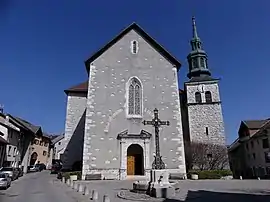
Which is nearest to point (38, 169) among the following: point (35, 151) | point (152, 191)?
point (35, 151)

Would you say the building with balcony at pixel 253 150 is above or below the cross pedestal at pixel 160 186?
above

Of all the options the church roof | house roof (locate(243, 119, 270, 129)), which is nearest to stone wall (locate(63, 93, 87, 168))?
the church roof

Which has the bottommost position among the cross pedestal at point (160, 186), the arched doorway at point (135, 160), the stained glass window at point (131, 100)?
the cross pedestal at point (160, 186)

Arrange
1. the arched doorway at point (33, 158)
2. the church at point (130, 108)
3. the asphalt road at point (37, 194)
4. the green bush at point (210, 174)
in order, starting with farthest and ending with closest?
the arched doorway at point (33, 158), the green bush at point (210, 174), the church at point (130, 108), the asphalt road at point (37, 194)

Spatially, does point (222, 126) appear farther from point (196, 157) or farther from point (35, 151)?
point (35, 151)

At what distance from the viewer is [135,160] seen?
2509 cm

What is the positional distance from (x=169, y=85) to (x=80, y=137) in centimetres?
1569

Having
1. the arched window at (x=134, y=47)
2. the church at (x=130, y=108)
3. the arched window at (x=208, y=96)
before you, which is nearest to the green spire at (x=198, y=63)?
the arched window at (x=208, y=96)

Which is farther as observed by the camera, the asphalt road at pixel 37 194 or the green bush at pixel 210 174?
the green bush at pixel 210 174

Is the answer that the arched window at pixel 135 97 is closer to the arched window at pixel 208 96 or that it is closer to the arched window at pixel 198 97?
the arched window at pixel 198 97

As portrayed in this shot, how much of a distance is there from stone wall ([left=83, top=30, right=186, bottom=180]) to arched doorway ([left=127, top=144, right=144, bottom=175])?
1.37 metres

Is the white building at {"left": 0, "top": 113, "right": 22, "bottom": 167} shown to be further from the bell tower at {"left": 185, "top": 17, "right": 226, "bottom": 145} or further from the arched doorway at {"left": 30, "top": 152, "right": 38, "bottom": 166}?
the bell tower at {"left": 185, "top": 17, "right": 226, "bottom": 145}

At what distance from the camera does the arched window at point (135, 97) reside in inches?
1024

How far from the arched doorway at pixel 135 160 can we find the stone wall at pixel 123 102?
4.49 feet
